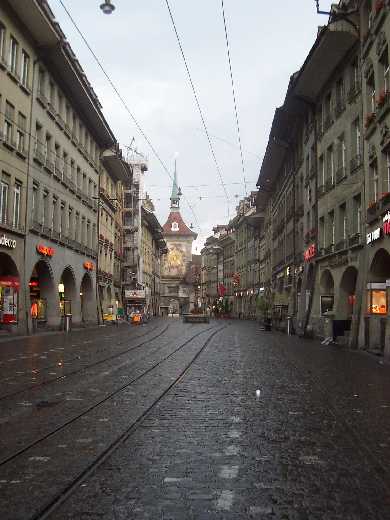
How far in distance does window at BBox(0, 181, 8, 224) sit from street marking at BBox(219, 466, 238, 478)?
23.3m

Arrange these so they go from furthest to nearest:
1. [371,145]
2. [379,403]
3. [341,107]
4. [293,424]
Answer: [341,107], [371,145], [379,403], [293,424]

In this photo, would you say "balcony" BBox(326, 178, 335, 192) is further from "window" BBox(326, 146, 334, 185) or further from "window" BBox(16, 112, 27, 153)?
"window" BBox(16, 112, 27, 153)

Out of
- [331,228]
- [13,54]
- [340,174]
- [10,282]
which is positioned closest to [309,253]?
[331,228]

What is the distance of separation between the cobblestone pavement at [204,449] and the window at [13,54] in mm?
20014

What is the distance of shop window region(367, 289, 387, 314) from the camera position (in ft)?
70.0

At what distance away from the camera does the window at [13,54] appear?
28328mm

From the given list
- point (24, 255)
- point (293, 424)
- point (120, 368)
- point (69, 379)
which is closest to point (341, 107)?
point (24, 255)

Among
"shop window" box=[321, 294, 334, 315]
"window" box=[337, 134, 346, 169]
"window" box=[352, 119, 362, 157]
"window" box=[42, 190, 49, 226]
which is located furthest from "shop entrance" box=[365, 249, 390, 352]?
"window" box=[42, 190, 49, 226]

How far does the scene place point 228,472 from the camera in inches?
219

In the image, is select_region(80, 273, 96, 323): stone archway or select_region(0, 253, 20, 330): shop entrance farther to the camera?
select_region(80, 273, 96, 323): stone archway

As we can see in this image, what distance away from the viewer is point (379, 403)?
9.91 metres

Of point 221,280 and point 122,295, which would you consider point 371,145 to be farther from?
point 221,280

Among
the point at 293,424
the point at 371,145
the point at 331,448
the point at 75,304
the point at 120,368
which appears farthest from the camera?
the point at 75,304

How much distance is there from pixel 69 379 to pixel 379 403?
606cm
